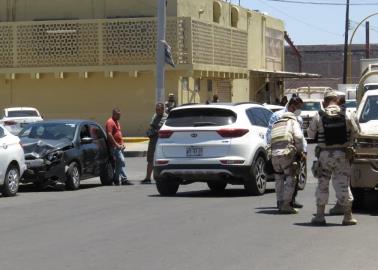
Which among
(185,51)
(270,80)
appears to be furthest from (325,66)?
(185,51)

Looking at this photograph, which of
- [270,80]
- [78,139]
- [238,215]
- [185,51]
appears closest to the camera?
[238,215]

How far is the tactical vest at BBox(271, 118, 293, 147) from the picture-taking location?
13828 millimetres

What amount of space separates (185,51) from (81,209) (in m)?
25.4

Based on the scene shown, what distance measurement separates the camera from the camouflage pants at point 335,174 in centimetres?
1259

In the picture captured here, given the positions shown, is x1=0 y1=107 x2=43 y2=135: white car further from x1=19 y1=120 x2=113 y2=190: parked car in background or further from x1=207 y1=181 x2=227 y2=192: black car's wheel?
x1=207 y1=181 x2=227 y2=192: black car's wheel

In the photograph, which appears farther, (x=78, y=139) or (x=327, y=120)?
(x=78, y=139)

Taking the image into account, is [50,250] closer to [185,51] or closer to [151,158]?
[151,158]

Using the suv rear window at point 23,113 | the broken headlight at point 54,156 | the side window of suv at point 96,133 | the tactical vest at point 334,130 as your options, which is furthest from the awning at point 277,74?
the tactical vest at point 334,130

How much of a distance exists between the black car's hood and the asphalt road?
2.02m

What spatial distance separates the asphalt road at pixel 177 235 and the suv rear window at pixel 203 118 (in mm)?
1389

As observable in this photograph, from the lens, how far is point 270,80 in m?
57.2

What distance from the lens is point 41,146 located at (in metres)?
19.3

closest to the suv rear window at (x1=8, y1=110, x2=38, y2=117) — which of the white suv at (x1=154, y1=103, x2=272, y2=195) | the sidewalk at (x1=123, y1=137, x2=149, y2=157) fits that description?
the sidewalk at (x1=123, y1=137, x2=149, y2=157)

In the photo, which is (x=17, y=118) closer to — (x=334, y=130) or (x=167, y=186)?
(x=167, y=186)
